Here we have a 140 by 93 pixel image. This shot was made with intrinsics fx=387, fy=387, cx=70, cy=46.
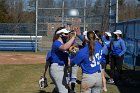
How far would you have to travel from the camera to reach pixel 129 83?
1390 centimetres

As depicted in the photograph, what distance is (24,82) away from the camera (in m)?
14.1

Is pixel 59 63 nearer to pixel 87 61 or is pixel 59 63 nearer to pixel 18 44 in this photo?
pixel 87 61

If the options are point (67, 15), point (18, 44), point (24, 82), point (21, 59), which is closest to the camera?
point (24, 82)

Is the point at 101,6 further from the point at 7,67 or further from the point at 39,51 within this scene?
the point at 7,67

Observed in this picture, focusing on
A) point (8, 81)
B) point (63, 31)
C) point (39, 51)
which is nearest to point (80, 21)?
point (39, 51)

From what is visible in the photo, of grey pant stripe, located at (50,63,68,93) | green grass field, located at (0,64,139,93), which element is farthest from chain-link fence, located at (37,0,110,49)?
grey pant stripe, located at (50,63,68,93)

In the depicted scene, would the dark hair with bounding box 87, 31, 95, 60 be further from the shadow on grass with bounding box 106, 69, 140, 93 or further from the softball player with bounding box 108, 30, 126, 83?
the softball player with bounding box 108, 30, 126, 83

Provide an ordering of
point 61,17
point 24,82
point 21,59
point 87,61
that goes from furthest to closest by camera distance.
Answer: point 61,17 → point 21,59 → point 24,82 → point 87,61

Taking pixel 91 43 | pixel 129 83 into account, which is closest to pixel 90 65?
pixel 91 43

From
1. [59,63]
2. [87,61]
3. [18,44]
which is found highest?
[87,61]

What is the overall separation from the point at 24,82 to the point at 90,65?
7123 mm

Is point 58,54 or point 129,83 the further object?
point 129,83

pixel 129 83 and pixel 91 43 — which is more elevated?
pixel 91 43

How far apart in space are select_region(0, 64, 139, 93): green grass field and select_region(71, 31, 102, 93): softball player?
493 centimetres
